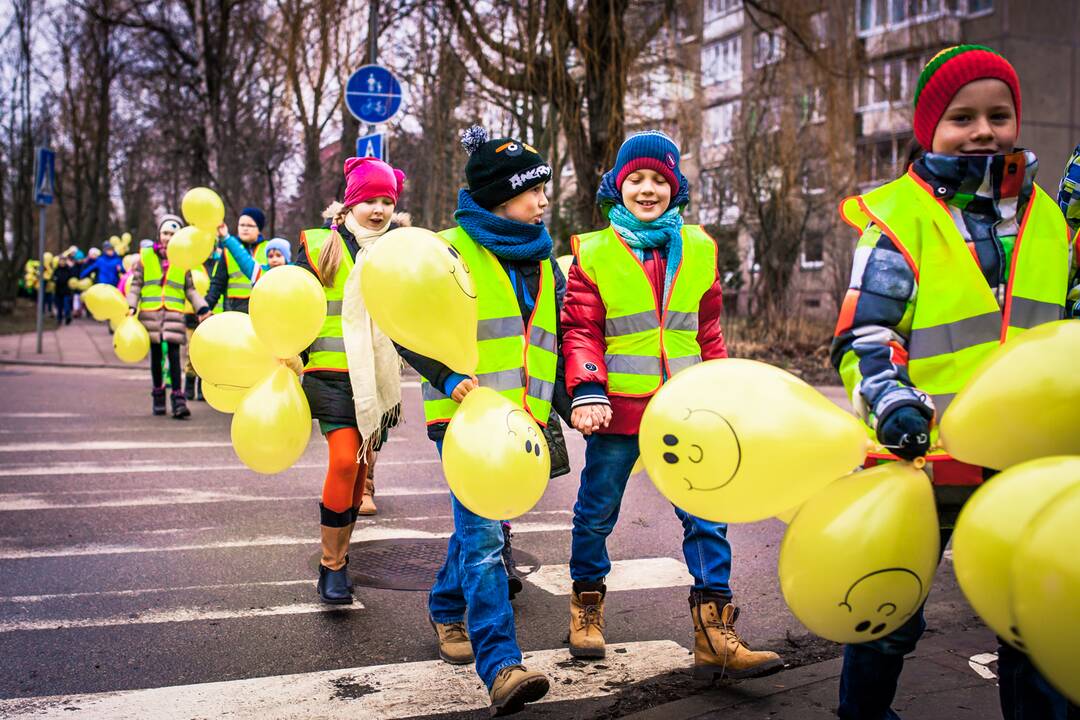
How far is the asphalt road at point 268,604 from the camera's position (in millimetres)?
3742

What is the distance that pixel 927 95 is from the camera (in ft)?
8.87

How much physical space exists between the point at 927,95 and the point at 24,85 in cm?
3186

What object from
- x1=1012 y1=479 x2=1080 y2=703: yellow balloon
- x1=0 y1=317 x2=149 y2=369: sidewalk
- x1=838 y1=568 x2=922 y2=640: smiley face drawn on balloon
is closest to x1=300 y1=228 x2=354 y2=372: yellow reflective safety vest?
x1=838 y1=568 x2=922 y2=640: smiley face drawn on balloon

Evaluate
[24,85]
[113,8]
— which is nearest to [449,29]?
[113,8]

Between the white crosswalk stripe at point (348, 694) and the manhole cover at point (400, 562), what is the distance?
1116 mm

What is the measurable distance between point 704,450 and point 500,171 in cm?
156

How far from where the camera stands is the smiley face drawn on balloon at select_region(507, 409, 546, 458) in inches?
122

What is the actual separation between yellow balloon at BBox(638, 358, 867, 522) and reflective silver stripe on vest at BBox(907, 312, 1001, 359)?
0.94 ft

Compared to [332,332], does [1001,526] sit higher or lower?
lower

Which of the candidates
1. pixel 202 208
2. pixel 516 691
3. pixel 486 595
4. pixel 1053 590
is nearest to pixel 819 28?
pixel 202 208

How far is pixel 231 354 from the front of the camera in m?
4.79

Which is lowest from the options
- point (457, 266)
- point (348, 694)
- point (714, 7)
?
point (348, 694)

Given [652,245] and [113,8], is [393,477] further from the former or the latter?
[113,8]

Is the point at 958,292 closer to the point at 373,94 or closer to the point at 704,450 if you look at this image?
the point at 704,450
